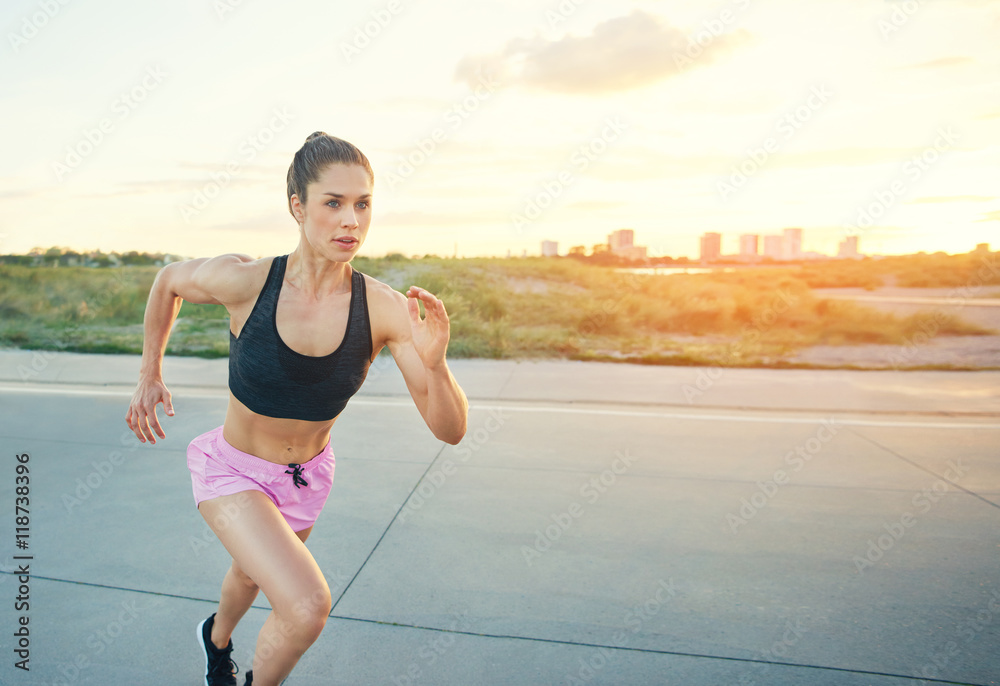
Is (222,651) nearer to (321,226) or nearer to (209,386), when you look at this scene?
(321,226)

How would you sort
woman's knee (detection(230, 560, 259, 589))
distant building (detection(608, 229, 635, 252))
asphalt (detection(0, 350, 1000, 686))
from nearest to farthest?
woman's knee (detection(230, 560, 259, 589))
asphalt (detection(0, 350, 1000, 686))
distant building (detection(608, 229, 635, 252))

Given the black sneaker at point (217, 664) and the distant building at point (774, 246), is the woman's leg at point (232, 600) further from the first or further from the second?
the distant building at point (774, 246)

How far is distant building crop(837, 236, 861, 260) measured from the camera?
35.2 meters

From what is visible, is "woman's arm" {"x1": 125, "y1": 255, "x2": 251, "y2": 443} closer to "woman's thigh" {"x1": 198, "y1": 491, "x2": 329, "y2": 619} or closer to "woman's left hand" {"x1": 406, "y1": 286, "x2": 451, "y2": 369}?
"woman's thigh" {"x1": 198, "y1": 491, "x2": 329, "y2": 619}

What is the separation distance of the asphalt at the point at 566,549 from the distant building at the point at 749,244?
986 inches

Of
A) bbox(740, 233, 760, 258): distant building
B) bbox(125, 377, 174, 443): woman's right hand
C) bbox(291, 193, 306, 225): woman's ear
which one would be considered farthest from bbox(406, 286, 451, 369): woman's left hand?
bbox(740, 233, 760, 258): distant building

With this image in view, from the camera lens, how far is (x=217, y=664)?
232cm

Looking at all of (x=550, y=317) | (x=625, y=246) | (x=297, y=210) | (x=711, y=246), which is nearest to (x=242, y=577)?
(x=297, y=210)

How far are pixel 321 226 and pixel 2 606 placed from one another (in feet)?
7.39

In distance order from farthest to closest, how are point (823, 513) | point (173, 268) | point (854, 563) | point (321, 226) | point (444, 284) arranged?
point (444, 284) → point (823, 513) → point (854, 563) → point (173, 268) → point (321, 226)

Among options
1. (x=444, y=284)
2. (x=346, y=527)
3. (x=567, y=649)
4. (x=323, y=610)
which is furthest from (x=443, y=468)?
(x=444, y=284)

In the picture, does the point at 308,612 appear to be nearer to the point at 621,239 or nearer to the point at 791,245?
the point at 621,239

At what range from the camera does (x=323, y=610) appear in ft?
5.83

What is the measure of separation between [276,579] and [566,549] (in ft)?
6.36
